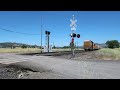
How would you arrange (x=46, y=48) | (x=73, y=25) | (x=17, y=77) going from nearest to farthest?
1. (x=17, y=77)
2. (x=73, y=25)
3. (x=46, y=48)

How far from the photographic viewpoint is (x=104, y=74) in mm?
18219
